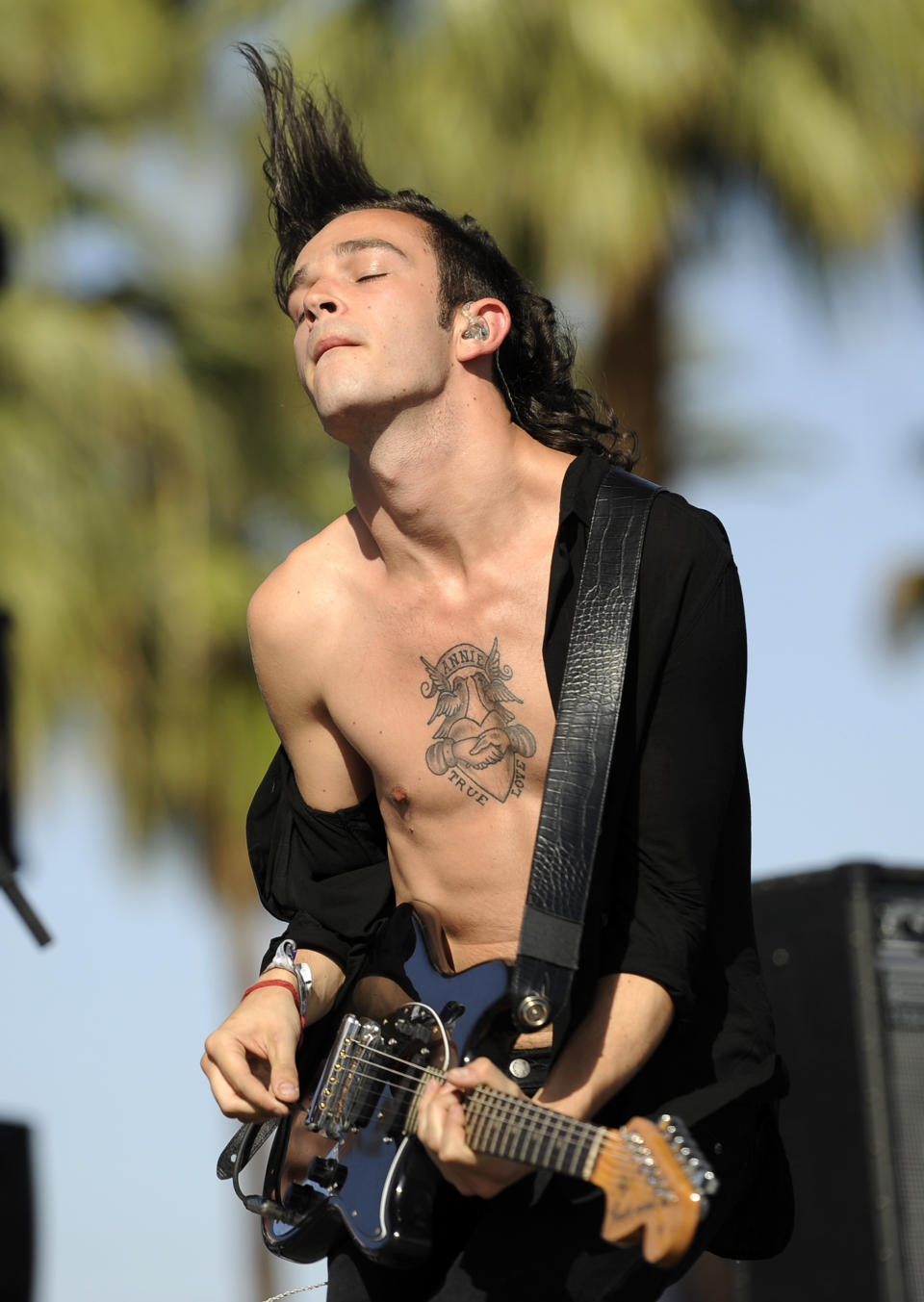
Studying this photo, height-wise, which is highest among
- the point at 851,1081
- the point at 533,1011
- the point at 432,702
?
the point at 432,702

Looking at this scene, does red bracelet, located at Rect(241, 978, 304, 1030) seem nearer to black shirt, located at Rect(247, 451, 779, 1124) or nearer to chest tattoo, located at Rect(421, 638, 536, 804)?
chest tattoo, located at Rect(421, 638, 536, 804)

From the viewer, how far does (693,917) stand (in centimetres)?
347

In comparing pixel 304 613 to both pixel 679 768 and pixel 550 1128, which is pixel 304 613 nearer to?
pixel 679 768

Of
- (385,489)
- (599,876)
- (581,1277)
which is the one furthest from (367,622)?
(581,1277)

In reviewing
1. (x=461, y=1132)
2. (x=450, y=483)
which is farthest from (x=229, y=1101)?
(x=450, y=483)

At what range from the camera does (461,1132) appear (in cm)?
319

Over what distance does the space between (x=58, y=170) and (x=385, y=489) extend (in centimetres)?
1046

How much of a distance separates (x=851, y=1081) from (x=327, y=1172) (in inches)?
74.4

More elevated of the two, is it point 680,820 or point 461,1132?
point 680,820

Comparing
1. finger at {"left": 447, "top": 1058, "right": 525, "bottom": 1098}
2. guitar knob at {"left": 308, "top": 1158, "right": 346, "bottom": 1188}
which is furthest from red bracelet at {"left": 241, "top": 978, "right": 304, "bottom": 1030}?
finger at {"left": 447, "top": 1058, "right": 525, "bottom": 1098}

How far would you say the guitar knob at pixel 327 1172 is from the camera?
11.6 feet

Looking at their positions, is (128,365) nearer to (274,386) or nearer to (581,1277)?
(274,386)

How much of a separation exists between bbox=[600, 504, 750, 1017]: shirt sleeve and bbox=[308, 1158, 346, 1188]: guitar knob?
0.62 metres

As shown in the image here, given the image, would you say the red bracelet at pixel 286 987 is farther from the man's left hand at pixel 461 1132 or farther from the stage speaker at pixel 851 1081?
the stage speaker at pixel 851 1081
